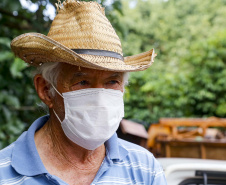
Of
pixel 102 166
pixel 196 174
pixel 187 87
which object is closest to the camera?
pixel 102 166

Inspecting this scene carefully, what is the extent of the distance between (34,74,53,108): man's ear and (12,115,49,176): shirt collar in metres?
0.18

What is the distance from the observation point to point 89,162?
1777 millimetres

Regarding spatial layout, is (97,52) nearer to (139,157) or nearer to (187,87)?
(139,157)

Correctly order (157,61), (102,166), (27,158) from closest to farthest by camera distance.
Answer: (27,158), (102,166), (157,61)

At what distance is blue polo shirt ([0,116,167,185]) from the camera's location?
1526 millimetres

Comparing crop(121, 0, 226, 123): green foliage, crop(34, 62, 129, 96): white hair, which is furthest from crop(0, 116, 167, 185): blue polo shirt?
crop(121, 0, 226, 123): green foliage

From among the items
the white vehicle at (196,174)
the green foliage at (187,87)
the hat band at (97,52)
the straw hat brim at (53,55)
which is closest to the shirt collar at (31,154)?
the straw hat brim at (53,55)

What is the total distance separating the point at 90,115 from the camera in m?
1.63

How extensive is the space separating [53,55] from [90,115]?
346 millimetres

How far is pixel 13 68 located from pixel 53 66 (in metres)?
1.44

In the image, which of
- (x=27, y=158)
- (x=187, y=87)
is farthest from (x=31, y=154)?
(x=187, y=87)

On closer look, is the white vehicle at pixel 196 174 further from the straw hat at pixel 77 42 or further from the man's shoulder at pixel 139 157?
the straw hat at pixel 77 42

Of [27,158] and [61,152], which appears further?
[61,152]

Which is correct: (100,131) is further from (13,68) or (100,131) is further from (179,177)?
(13,68)
